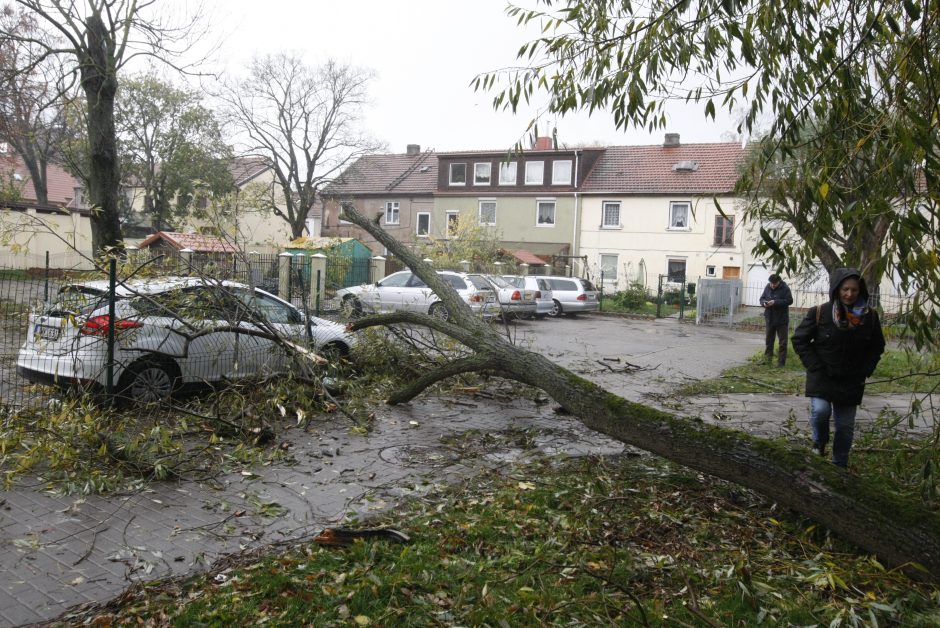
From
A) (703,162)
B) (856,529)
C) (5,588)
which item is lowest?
(5,588)

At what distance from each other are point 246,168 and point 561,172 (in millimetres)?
21213

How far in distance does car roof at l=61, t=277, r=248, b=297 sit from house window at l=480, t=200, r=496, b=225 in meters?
32.2

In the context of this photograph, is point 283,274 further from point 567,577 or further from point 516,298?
point 567,577

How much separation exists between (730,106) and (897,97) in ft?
4.61

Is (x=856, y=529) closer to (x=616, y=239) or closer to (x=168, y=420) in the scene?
(x=168, y=420)

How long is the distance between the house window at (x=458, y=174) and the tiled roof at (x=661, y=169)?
7010 millimetres

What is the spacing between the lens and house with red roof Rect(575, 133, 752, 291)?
114 feet

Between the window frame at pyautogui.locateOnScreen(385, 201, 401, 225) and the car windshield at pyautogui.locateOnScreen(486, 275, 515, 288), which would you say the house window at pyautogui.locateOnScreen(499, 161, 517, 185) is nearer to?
the window frame at pyautogui.locateOnScreen(385, 201, 401, 225)

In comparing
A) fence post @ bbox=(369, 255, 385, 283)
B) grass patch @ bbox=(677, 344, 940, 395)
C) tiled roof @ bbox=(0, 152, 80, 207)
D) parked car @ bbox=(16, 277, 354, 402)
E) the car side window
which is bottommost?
grass patch @ bbox=(677, 344, 940, 395)

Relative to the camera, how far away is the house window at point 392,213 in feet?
141

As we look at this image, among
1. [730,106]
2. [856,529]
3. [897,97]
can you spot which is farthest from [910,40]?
[856,529]

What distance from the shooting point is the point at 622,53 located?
6.42 meters

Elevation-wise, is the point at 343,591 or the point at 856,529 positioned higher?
the point at 856,529

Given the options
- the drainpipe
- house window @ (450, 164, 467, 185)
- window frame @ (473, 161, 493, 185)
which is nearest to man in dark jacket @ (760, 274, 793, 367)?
the drainpipe
